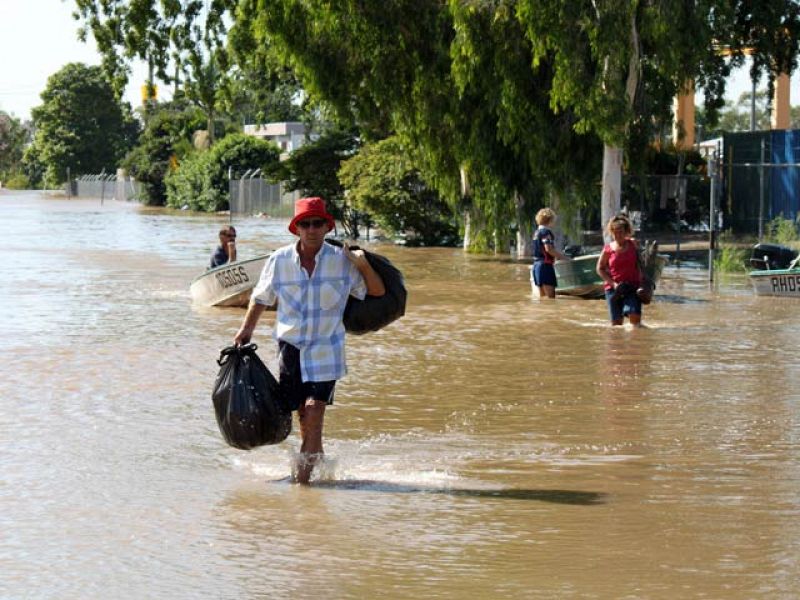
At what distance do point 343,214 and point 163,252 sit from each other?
26.9ft

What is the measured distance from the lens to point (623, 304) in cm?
1730

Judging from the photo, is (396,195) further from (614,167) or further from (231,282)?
(231,282)

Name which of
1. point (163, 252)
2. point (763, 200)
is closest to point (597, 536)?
point (763, 200)

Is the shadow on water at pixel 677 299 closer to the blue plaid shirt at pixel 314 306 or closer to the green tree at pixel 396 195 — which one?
the blue plaid shirt at pixel 314 306

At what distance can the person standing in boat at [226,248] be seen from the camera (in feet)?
66.9

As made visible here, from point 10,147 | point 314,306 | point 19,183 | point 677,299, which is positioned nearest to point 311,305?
point 314,306

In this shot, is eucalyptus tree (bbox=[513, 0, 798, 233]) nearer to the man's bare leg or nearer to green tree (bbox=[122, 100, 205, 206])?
the man's bare leg

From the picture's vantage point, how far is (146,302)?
2228cm

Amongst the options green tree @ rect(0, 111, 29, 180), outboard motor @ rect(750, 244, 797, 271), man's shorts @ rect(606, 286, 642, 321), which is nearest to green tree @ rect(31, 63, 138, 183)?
green tree @ rect(0, 111, 29, 180)

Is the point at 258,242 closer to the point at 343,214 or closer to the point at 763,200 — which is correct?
the point at 343,214

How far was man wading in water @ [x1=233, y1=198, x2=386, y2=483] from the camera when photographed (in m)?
8.68

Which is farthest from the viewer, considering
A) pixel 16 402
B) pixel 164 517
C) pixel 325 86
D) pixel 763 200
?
pixel 763 200

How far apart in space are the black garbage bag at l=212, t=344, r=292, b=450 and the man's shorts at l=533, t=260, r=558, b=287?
1309 cm

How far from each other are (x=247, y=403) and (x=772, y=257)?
17.4 meters
